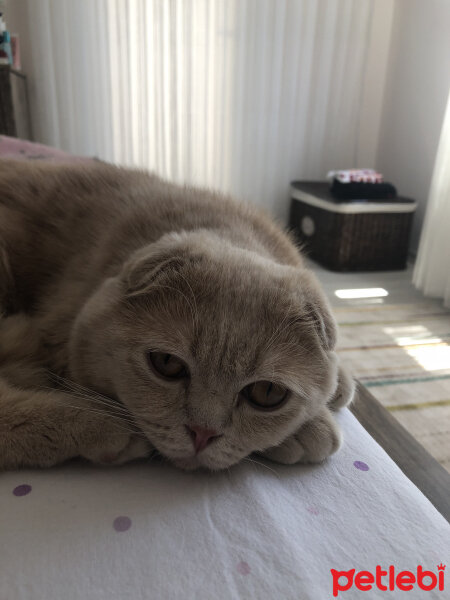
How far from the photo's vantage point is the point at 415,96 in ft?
11.7

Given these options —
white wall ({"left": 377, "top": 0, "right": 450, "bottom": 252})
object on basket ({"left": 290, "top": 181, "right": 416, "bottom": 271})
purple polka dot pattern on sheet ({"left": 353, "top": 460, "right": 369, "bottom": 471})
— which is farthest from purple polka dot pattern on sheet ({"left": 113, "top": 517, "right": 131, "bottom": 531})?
white wall ({"left": 377, "top": 0, "right": 450, "bottom": 252})

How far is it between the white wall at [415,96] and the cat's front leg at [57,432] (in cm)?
338

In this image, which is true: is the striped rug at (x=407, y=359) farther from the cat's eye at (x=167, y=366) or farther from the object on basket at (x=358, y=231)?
the cat's eye at (x=167, y=366)

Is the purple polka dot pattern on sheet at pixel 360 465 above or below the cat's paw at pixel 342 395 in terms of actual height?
above

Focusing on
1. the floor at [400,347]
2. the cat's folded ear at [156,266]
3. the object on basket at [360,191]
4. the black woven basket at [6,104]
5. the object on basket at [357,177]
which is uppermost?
the black woven basket at [6,104]

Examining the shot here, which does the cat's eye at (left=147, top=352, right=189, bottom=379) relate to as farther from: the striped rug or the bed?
the striped rug

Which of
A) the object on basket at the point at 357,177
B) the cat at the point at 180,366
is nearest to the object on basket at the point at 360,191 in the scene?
the object on basket at the point at 357,177

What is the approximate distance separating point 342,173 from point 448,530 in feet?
10.2

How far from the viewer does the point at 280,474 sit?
0.72m

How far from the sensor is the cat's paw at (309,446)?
2.41ft

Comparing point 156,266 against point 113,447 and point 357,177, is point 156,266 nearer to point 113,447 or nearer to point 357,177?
point 113,447

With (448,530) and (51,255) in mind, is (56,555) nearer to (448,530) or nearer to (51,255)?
(448,530)

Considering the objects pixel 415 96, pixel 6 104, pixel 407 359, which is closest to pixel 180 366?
pixel 407 359

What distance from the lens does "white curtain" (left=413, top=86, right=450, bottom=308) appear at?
274cm
